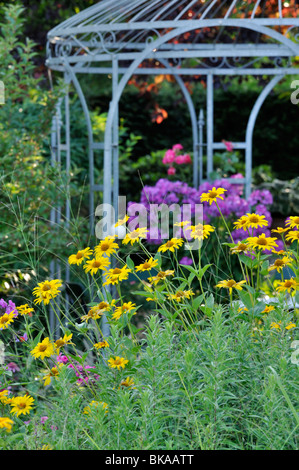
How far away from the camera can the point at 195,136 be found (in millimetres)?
6605

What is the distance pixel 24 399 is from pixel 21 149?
274 centimetres

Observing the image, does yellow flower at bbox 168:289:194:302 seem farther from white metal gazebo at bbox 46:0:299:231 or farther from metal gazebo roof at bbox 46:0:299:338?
white metal gazebo at bbox 46:0:299:231

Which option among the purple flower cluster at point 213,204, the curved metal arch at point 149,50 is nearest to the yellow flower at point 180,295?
the curved metal arch at point 149,50

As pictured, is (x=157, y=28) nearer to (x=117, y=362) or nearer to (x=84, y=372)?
(x=84, y=372)

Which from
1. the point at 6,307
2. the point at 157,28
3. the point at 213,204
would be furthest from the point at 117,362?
the point at 213,204

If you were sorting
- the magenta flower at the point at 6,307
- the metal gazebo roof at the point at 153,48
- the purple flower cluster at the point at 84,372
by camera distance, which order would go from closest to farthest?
1. the purple flower cluster at the point at 84,372
2. the magenta flower at the point at 6,307
3. the metal gazebo roof at the point at 153,48

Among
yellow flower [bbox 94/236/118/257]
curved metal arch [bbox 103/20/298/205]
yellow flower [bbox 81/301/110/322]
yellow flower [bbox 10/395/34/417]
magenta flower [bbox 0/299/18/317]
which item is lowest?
yellow flower [bbox 10/395/34/417]

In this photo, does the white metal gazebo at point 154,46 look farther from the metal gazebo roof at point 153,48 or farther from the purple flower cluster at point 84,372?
the purple flower cluster at point 84,372

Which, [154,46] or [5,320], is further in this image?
[154,46]

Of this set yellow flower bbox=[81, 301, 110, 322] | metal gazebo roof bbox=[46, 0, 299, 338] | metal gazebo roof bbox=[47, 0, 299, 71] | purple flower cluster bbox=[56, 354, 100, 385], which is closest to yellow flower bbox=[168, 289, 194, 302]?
yellow flower bbox=[81, 301, 110, 322]

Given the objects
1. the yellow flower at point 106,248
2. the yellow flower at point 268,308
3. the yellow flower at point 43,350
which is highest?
the yellow flower at point 106,248

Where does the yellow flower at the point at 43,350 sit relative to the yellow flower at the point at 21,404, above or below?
above
